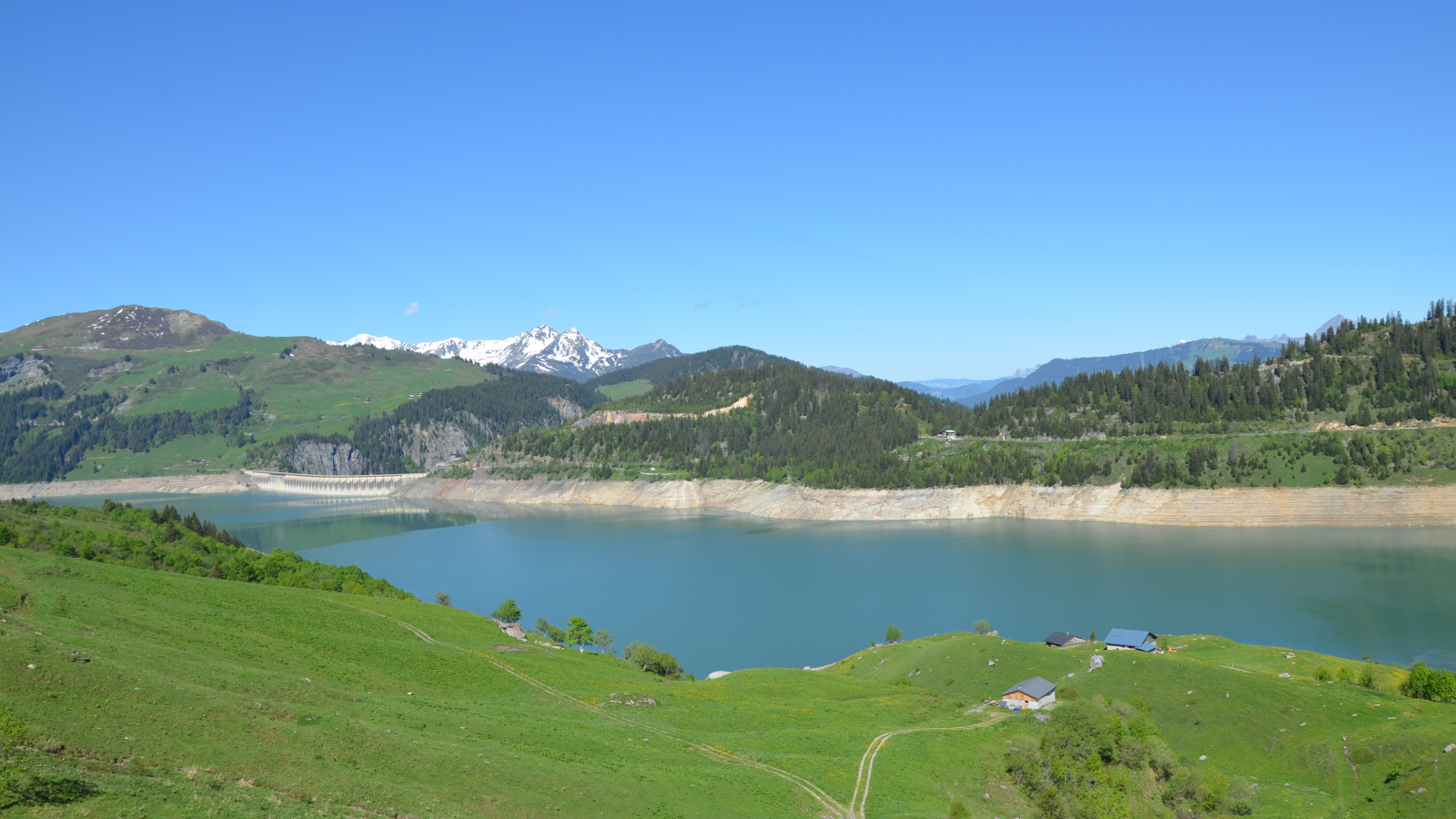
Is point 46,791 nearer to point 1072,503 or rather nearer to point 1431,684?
point 1431,684

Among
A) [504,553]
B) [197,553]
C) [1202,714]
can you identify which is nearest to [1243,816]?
[1202,714]

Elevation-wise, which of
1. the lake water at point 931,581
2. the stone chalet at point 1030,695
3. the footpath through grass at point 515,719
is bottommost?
the lake water at point 931,581

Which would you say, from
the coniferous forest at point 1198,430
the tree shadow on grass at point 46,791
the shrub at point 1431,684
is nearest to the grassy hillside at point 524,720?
the tree shadow on grass at point 46,791

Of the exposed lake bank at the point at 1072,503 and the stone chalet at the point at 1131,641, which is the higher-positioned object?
the exposed lake bank at the point at 1072,503

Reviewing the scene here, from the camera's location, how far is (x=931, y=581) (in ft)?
303

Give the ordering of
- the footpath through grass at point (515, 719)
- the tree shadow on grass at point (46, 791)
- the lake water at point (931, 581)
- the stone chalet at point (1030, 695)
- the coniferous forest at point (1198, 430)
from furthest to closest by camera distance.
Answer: the coniferous forest at point (1198, 430) → the lake water at point (931, 581) → the stone chalet at point (1030, 695) → the footpath through grass at point (515, 719) → the tree shadow on grass at point (46, 791)

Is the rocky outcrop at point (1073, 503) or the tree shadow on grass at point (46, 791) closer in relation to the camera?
the tree shadow on grass at point (46, 791)

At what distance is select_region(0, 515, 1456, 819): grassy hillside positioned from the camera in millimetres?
19594

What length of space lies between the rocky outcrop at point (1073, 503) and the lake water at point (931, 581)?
4629 millimetres

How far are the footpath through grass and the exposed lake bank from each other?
79.9 m

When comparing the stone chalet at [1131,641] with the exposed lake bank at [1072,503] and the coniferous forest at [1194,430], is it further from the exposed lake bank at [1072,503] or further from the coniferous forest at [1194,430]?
the coniferous forest at [1194,430]

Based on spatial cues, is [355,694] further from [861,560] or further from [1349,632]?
[861,560]

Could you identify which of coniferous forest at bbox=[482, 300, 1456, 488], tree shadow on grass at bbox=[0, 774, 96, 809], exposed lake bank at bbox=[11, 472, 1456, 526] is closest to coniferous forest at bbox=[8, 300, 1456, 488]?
coniferous forest at bbox=[482, 300, 1456, 488]

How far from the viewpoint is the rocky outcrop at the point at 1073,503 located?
115m
